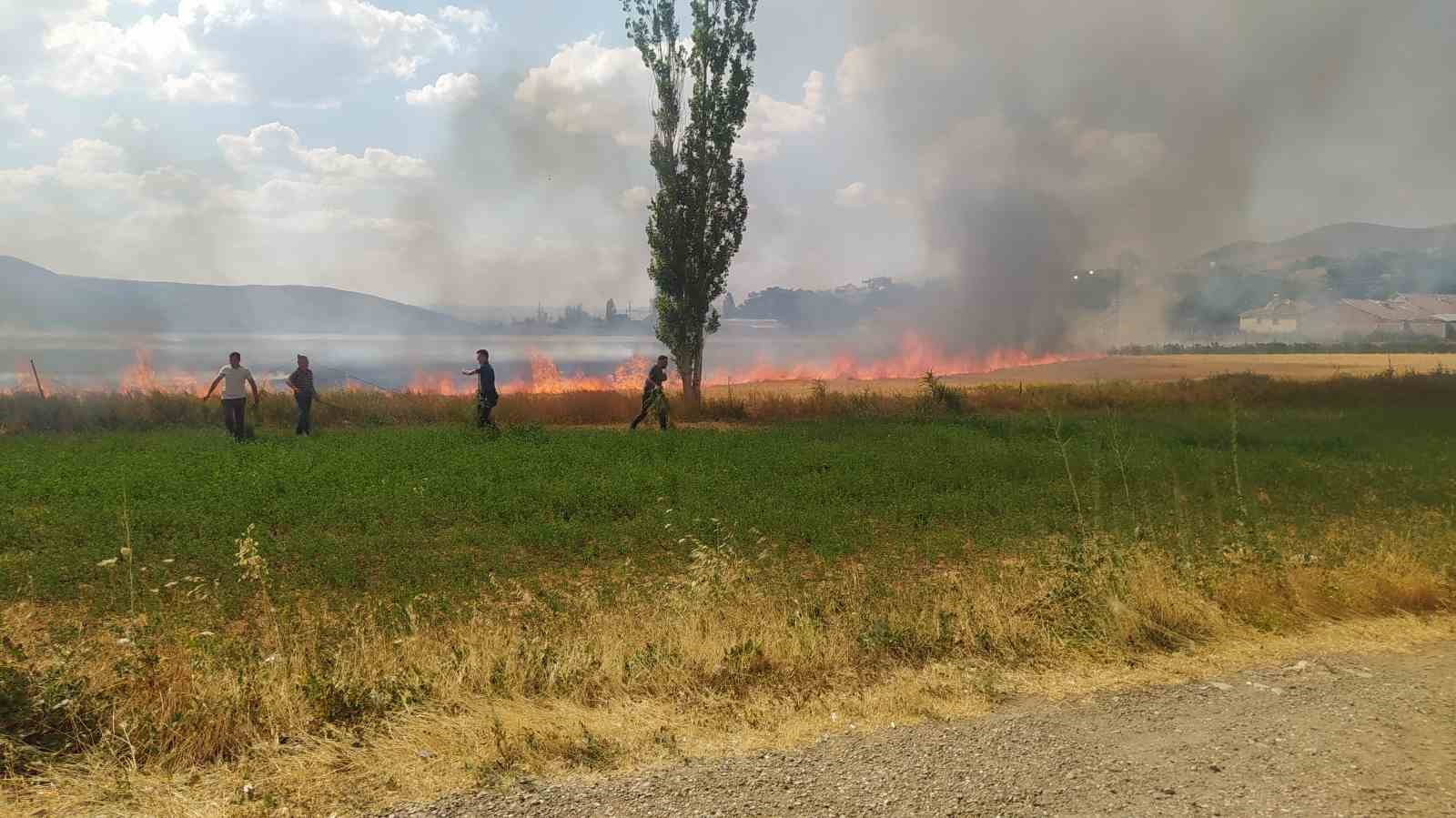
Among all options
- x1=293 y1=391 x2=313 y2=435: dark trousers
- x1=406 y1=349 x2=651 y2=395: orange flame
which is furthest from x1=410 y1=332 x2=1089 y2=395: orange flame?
x1=293 y1=391 x2=313 y2=435: dark trousers

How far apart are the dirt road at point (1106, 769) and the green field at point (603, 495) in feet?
8.62

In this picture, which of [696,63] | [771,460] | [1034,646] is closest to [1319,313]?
[696,63]

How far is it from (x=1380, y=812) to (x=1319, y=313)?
112 m

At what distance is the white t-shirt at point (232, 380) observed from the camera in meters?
17.0

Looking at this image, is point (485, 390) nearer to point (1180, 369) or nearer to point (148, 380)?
point (148, 380)

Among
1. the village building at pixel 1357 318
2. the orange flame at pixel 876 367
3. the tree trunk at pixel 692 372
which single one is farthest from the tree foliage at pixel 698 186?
the village building at pixel 1357 318

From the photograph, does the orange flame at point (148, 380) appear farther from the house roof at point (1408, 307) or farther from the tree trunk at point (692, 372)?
the house roof at point (1408, 307)

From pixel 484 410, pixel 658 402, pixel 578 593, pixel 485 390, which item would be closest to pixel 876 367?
pixel 658 402

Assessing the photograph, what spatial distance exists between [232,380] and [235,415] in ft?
2.37

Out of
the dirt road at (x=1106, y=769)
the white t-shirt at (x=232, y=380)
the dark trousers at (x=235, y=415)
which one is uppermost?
the white t-shirt at (x=232, y=380)

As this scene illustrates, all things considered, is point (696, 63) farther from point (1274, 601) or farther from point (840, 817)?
point (840, 817)

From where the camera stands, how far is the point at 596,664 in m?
5.34

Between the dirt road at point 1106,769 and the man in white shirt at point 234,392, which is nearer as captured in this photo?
the dirt road at point 1106,769

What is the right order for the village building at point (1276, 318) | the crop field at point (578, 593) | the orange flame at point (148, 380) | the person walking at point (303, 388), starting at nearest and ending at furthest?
the crop field at point (578, 593) → the person walking at point (303, 388) → the orange flame at point (148, 380) → the village building at point (1276, 318)
